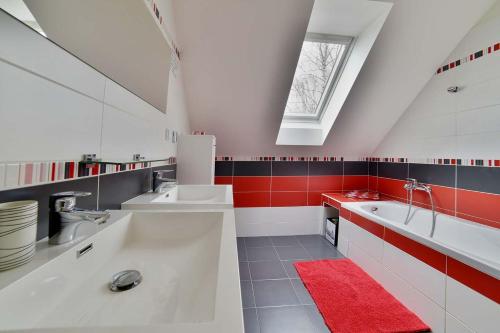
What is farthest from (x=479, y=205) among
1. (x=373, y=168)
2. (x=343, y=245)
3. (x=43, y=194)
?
(x=43, y=194)

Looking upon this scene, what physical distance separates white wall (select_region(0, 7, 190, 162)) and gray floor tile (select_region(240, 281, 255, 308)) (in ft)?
4.68

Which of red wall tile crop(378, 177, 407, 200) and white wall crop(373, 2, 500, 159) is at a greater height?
white wall crop(373, 2, 500, 159)

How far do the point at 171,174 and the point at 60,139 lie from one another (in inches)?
50.2

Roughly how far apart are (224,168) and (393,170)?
233 cm

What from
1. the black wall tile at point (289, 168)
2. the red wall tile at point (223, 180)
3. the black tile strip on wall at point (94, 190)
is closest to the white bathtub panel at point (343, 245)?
the black wall tile at point (289, 168)

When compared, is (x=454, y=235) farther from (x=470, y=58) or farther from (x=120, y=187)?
(x=120, y=187)

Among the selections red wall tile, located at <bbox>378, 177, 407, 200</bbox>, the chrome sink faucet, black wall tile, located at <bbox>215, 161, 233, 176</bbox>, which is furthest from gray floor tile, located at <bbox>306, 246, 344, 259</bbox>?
black wall tile, located at <bbox>215, 161, 233, 176</bbox>

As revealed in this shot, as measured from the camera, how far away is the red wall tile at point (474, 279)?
1078 mm

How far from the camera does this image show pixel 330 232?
2785 millimetres

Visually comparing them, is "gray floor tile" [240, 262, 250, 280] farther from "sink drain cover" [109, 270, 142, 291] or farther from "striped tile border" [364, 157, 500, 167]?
"striped tile border" [364, 157, 500, 167]

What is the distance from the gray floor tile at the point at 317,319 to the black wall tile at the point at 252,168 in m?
1.73

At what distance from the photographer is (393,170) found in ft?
9.02

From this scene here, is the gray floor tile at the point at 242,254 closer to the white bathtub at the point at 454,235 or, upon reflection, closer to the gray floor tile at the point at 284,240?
the gray floor tile at the point at 284,240

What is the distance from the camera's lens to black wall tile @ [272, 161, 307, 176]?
298 centimetres
